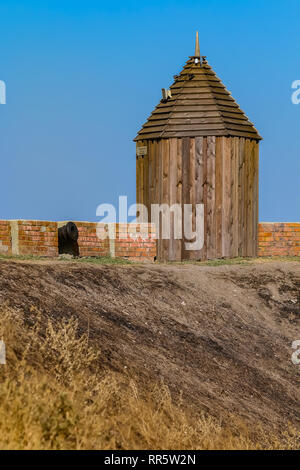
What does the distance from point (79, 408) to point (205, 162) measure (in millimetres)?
14740

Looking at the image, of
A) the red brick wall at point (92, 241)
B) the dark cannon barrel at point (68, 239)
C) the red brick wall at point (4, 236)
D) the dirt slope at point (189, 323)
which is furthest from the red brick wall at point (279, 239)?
the red brick wall at point (4, 236)

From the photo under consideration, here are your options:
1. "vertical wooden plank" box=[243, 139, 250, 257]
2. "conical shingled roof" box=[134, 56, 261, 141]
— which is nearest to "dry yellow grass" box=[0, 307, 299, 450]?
"conical shingled roof" box=[134, 56, 261, 141]

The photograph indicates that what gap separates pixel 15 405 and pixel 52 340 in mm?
2984

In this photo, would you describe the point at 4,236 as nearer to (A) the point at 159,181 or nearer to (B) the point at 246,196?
(A) the point at 159,181

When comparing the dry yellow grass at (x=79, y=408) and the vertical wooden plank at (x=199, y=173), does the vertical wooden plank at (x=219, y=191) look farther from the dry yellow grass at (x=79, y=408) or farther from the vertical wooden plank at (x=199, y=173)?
the dry yellow grass at (x=79, y=408)

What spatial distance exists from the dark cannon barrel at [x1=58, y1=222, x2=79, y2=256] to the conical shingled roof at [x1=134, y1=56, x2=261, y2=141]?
4.28 metres

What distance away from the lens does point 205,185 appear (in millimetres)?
21312

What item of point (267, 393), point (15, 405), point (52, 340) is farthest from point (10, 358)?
point (267, 393)

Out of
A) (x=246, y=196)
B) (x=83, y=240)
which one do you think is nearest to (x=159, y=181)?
(x=246, y=196)

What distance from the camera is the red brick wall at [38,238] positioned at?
62.2ft

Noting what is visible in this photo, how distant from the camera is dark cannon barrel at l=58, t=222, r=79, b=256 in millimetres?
19625
